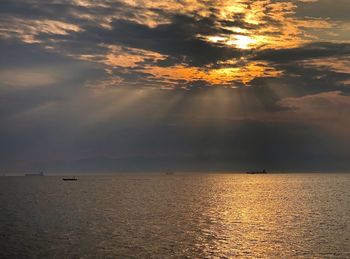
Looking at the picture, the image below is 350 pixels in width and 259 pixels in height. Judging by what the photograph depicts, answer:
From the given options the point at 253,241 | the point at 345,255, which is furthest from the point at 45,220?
the point at 345,255

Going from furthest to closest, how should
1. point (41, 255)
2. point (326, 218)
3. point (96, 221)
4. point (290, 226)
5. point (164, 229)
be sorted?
point (326, 218) → point (96, 221) → point (290, 226) → point (164, 229) → point (41, 255)

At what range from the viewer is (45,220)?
106750mm

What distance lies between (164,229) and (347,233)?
36259mm

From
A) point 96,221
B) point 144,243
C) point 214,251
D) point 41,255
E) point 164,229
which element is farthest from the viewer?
point 96,221

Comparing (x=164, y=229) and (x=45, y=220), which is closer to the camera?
(x=164, y=229)

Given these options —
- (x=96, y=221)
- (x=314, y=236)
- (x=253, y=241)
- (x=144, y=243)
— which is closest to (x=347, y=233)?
(x=314, y=236)

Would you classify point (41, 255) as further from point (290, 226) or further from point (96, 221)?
point (290, 226)

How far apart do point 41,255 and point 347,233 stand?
2273 inches

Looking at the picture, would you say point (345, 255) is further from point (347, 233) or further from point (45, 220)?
point (45, 220)

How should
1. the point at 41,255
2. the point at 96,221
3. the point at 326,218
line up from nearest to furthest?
the point at 41,255 < the point at 96,221 < the point at 326,218

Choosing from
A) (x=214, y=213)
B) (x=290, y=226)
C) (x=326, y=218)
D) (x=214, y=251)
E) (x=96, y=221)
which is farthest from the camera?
(x=214, y=213)

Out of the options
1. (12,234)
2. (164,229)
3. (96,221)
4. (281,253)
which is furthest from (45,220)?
(281,253)

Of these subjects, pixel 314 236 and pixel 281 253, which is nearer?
pixel 281 253

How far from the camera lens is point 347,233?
8506 centimetres
